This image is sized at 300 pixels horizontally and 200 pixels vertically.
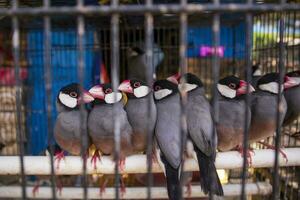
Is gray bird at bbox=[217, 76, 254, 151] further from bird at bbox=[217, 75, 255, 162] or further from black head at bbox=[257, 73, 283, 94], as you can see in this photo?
black head at bbox=[257, 73, 283, 94]

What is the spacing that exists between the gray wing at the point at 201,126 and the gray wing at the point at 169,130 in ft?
0.22

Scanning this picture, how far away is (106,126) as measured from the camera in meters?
1.82

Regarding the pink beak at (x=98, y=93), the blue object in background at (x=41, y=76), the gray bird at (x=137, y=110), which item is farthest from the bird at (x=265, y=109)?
the blue object in background at (x=41, y=76)

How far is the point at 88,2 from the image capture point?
2510mm

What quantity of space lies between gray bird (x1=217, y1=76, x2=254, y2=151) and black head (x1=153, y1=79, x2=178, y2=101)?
0.88 feet

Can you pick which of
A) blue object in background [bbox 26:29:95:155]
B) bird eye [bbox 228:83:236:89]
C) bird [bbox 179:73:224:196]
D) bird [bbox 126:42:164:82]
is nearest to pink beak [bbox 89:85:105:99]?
bird [bbox 179:73:224:196]

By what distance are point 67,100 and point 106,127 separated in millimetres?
310

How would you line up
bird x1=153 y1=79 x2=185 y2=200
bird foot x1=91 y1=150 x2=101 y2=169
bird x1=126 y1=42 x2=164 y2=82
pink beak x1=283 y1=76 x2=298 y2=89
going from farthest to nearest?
bird x1=126 y1=42 x2=164 y2=82
pink beak x1=283 y1=76 x2=298 y2=89
bird foot x1=91 y1=150 x2=101 y2=169
bird x1=153 y1=79 x2=185 y2=200

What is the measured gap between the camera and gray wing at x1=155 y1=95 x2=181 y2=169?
163 centimetres

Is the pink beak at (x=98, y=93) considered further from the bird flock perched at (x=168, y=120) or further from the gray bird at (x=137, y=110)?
the gray bird at (x=137, y=110)

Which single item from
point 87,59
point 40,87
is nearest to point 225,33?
point 87,59

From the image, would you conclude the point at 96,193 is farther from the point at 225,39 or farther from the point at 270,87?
the point at 225,39

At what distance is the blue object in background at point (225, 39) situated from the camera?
3.79 meters

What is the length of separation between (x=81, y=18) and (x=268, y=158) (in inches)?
45.7
